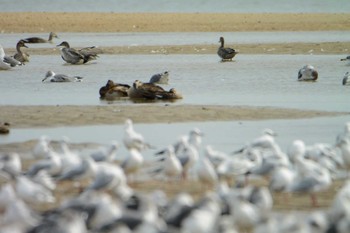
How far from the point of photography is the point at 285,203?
12.1 meters

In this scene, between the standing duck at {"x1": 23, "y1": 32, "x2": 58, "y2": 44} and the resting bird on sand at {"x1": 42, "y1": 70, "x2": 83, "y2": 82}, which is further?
the standing duck at {"x1": 23, "y1": 32, "x2": 58, "y2": 44}

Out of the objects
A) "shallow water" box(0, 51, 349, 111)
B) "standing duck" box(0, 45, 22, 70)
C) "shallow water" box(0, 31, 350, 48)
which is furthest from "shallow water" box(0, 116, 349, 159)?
"shallow water" box(0, 31, 350, 48)

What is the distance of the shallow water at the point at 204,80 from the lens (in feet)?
71.9

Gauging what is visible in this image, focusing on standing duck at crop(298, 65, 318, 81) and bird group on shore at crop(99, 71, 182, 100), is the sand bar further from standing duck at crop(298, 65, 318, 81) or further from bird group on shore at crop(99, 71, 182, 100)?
bird group on shore at crop(99, 71, 182, 100)

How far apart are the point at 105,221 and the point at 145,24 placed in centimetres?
4549

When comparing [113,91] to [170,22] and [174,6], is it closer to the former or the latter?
[170,22]

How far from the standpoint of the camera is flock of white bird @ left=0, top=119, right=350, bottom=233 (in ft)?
30.7

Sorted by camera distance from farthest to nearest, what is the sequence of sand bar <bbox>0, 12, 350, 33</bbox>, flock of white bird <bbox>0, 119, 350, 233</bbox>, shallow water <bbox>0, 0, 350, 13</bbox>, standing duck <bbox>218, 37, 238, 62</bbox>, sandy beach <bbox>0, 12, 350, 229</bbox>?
1. shallow water <bbox>0, 0, 350, 13</bbox>
2. sand bar <bbox>0, 12, 350, 33</bbox>
3. standing duck <bbox>218, 37, 238, 62</bbox>
4. sandy beach <bbox>0, 12, 350, 229</bbox>
5. flock of white bird <bbox>0, 119, 350, 233</bbox>

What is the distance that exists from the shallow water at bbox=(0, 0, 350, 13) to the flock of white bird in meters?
55.2

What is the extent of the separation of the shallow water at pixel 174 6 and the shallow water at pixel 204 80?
118ft

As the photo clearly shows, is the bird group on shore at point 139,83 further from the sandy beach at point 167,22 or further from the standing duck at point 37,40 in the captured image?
the sandy beach at point 167,22

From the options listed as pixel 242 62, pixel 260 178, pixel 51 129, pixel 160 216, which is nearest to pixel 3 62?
pixel 242 62

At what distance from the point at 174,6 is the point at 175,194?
66280mm

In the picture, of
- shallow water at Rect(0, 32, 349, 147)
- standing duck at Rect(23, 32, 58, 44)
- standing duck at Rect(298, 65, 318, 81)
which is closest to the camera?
shallow water at Rect(0, 32, 349, 147)
